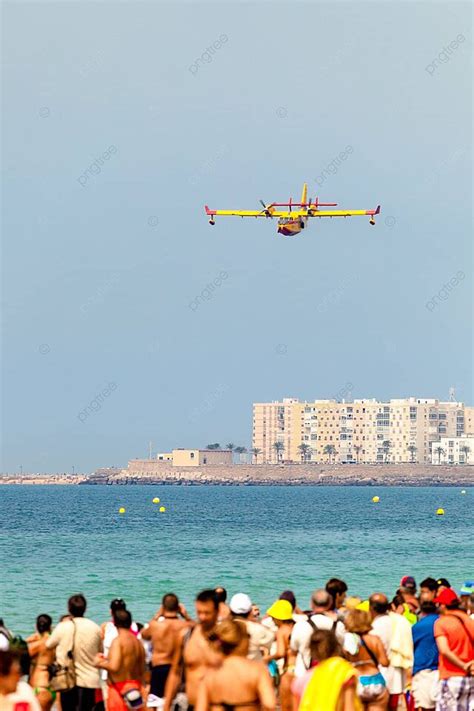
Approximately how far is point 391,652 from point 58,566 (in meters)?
40.4

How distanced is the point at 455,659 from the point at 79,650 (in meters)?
3.28

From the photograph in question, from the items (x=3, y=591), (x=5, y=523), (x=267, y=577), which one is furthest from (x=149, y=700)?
(x=5, y=523)

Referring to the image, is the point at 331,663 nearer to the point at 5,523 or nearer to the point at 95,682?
the point at 95,682

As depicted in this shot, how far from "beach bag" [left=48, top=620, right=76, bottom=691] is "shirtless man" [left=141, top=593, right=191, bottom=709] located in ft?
2.94

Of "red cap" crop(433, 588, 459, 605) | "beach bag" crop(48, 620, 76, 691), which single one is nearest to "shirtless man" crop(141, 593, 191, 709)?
"beach bag" crop(48, 620, 76, 691)

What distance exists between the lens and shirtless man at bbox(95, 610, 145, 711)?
433 inches

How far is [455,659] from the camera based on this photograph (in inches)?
436

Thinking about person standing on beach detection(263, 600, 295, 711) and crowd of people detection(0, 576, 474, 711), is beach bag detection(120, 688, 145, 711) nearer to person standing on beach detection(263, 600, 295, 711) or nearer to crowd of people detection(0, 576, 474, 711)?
crowd of people detection(0, 576, 474, 711)

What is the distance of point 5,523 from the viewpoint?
3794 inches

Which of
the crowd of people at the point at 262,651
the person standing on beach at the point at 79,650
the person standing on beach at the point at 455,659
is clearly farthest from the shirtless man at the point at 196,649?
the person standing on beach at the point at 455,659

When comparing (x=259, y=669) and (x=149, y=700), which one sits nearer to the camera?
(x=259, y=669)

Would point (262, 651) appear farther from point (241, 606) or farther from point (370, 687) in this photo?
point (370, 687)

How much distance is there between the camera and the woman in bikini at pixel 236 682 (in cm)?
805

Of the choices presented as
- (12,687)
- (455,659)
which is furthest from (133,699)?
(12,687)
